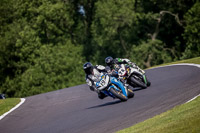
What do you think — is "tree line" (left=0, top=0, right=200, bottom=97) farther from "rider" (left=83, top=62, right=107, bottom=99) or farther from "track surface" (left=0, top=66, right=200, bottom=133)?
"rider" (left=83, top=62, right=107, bottom=99)

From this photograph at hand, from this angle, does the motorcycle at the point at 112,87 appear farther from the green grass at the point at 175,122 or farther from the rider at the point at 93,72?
the green grass at the point at 175,122

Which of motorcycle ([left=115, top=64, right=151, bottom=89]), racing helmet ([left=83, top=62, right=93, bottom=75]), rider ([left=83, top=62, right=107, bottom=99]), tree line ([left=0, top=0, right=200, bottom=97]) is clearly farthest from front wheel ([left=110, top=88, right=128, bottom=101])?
tree line ([left=0, top=0, right=200, bottom=97])

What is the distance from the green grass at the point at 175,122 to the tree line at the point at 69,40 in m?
32.8

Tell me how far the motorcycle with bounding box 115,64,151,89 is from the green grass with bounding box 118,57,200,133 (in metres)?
4.90

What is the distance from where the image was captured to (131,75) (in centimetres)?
1454

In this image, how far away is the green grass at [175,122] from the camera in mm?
6940

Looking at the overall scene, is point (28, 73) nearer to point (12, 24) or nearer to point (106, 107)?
point (12, 24)

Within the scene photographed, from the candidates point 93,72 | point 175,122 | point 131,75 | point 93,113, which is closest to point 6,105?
point 93,72

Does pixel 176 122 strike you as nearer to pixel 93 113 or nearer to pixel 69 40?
pixel 93 113

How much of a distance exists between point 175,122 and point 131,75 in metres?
6.88

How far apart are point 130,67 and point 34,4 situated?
34.9 m

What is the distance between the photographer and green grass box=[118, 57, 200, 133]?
694 centimetres

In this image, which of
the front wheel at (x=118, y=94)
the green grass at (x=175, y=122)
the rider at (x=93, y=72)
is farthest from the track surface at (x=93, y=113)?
the rider at (x=93, y=72)

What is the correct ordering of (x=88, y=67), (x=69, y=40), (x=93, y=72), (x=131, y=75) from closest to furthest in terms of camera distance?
(x=88, y=67)
(x=93, y=72)
(x=131, y=75)
(x=69, y=40)
